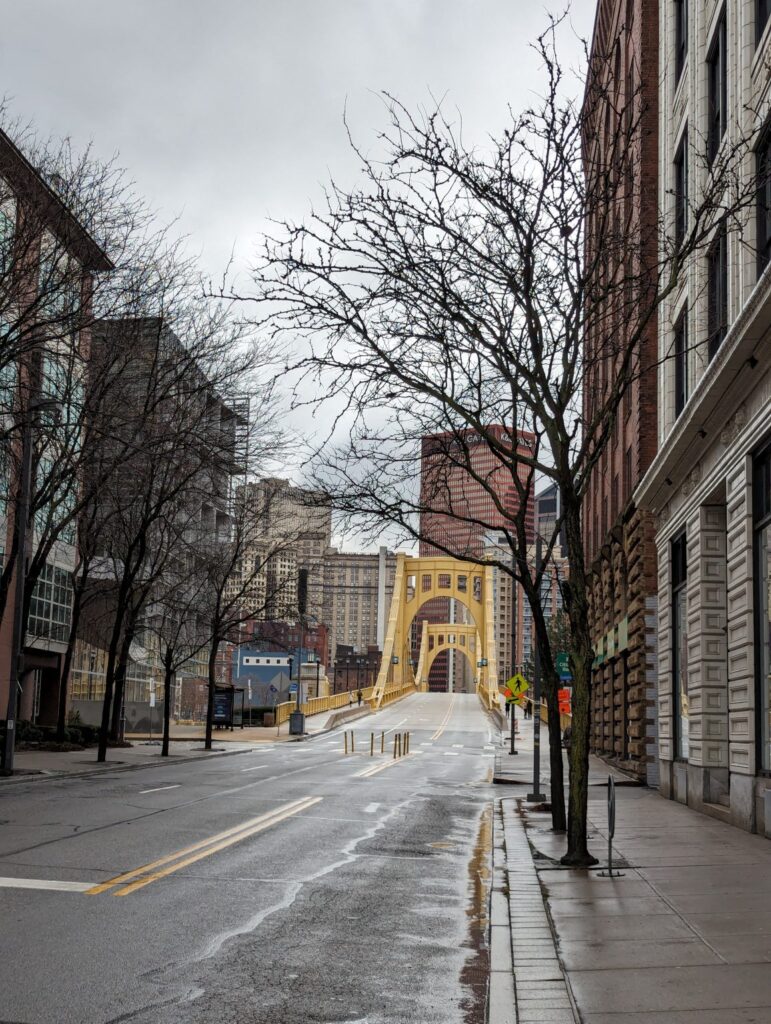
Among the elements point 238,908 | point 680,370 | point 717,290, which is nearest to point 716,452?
point 717,290

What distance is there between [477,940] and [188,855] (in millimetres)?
4716

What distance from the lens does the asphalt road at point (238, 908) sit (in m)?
6.70

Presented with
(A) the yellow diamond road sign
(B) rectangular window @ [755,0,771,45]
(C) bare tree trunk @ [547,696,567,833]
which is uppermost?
(B) rectangular window @ [755,0,771,45]

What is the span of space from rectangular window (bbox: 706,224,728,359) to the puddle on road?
916 centimetres

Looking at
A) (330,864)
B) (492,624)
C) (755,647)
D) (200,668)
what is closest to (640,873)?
(330,864)

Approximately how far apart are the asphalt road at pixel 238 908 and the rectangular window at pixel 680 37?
16296 millimetres

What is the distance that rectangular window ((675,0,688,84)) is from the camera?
2475 cm

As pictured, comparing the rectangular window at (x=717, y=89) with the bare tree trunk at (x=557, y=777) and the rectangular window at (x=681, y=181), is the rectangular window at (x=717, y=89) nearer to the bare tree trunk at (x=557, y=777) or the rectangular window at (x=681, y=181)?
the rectangular window at (x=681, y=181)

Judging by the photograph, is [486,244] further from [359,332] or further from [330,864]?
[330,864]

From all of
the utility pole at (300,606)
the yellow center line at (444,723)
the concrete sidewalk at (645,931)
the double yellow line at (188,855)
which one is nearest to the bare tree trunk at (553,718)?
the concrete sidewalk at (645,931)

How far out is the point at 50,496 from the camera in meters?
27.3

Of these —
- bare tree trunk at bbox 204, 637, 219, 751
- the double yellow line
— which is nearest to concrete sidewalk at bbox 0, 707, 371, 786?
bare tree trunk at bbox 204, 637, 219, 751

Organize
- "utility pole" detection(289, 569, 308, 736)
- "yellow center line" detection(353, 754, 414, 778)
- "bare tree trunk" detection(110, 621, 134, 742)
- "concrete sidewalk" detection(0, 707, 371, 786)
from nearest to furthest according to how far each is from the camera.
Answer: "concrete sidewalk" detection(0, 707, 371, 786)
"yellow center line" detection(353, 754, 414, 778)
"bare tree trunk" detection(110, 621, 134, 742)
"utility pole" detection(289, 569, 308, 736)

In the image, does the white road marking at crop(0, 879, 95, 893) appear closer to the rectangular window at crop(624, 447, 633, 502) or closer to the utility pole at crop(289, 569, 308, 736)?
the rectangular window at crop(624, 447, 633, 502)
